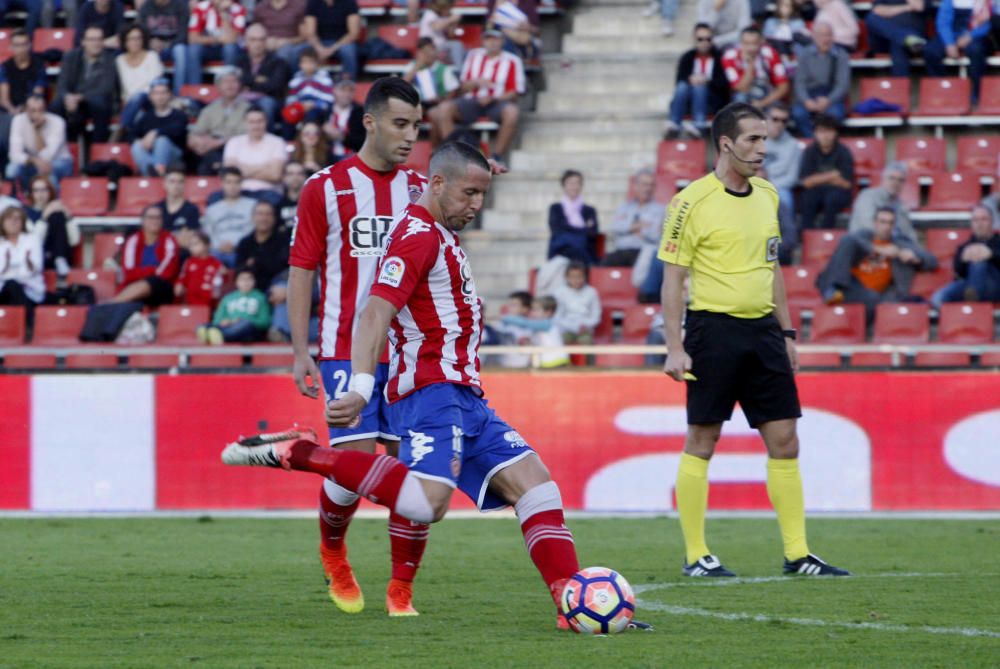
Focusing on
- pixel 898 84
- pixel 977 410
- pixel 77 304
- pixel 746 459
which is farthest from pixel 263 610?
pixel 898 84

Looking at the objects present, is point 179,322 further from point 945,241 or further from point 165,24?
point 945,241

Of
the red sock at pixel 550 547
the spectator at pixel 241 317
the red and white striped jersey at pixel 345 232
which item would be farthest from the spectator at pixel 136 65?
the red sock at pixel 550 547

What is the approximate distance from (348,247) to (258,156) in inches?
406

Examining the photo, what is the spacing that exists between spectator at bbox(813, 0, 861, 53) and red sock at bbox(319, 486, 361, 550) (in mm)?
11423

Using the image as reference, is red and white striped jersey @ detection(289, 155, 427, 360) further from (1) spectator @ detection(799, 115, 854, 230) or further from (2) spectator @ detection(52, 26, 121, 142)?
(2) spectator @ detection(52, 26, 121, 142)

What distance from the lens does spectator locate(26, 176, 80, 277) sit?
16.5 m

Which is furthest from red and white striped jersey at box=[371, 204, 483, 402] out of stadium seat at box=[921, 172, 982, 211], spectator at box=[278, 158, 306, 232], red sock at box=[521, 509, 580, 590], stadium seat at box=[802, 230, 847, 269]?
stadium seat at box=[921, 172, 982, 211]

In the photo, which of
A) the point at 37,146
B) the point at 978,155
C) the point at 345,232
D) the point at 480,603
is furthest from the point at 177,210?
the point at 480,603

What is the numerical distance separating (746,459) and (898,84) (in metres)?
6.29

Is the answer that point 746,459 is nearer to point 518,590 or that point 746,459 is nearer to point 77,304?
point 518,590

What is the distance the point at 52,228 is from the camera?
16594mm

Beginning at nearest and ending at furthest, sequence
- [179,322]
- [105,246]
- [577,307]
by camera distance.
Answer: [577,307]
[179,322]
[105,246]

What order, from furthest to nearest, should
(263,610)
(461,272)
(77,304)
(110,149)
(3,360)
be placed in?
1. (110,149)
2. (77,304)
3. (3,360)
4. (263,610)
5. (461,272)

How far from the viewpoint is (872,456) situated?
1246cm
